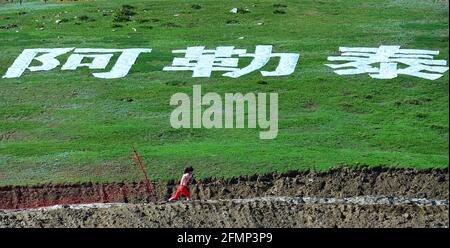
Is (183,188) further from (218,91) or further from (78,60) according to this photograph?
(78,60)

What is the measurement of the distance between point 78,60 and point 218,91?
718 centimetres

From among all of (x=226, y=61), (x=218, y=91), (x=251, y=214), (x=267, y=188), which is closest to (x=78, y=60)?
(x=226, y=61)

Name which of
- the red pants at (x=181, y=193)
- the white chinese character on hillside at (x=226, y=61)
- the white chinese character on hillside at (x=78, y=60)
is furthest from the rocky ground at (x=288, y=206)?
the white chinese character on hillside at (x=78, y=60)

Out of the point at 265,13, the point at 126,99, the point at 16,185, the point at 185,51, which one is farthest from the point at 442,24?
the point at 16,185

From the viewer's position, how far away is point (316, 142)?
31.1 meters

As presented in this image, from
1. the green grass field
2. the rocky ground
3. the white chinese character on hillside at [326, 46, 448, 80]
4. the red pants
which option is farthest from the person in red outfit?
the white chinese character on hillside at [326, 46, 448, 80]

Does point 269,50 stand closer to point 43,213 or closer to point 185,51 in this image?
point 185,51

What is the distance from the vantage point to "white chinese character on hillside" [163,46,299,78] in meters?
37.3

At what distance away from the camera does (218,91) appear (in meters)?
35.4

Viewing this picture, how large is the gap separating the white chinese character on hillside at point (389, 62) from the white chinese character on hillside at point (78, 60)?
27.3 feet

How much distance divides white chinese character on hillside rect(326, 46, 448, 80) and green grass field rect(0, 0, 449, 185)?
1.67 feet

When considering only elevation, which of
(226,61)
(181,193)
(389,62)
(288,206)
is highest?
(389,62)
